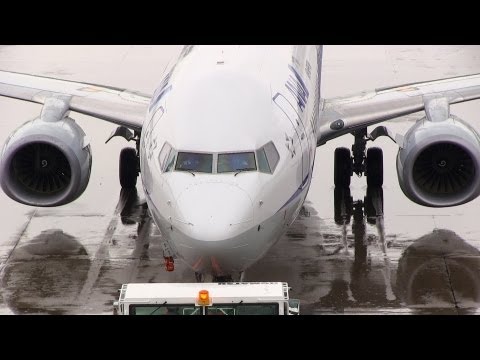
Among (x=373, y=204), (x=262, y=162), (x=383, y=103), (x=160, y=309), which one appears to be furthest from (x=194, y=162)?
(x=373, y=204)

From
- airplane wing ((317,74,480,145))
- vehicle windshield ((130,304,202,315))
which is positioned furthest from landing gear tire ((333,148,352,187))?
vehicle windshield ((130,304,202,315))

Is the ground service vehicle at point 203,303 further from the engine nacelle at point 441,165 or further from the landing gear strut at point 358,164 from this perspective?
the landing gear strut at point 358,164

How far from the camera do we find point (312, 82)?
2725cm

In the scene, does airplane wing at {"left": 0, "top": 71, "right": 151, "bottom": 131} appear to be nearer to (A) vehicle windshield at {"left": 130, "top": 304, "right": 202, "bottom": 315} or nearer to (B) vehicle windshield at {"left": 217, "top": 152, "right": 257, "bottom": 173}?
(B) vehicle windshield at {"left": 217, "top": 152, "right": 257, "bottom": 173}

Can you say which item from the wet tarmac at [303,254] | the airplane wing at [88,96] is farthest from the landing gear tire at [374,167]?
the airplane wing at [88,96]

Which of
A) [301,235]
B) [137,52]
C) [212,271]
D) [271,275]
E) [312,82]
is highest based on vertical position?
[137,52]

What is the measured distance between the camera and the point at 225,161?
21.7 metres

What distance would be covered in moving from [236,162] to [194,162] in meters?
0.68

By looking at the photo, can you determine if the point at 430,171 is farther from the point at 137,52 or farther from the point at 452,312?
the point at 137,52

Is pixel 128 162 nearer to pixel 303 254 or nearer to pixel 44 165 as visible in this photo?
pixel 44 165

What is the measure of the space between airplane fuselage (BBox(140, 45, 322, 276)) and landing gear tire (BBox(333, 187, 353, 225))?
3527 mm

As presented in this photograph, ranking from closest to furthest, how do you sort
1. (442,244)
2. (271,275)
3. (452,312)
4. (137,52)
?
(452,312) → (271,275) → (442,244) → (137,52)

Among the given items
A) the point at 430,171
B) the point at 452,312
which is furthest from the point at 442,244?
the point at 452,312

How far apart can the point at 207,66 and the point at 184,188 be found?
3.99m
